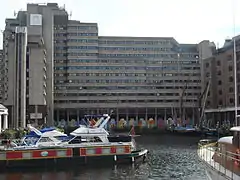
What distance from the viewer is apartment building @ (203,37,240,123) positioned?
407 ft

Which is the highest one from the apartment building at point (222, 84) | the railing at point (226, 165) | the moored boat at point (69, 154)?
the apartment building at point (222, 84)

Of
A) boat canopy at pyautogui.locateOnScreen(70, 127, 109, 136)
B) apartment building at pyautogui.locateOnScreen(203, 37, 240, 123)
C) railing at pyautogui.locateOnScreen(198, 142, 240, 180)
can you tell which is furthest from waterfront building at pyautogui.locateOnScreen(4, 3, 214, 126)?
railing at pyautogui.locateOnScreen(198, 142, 240, 180)

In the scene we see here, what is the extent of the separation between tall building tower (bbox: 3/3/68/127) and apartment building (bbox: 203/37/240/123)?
217ft

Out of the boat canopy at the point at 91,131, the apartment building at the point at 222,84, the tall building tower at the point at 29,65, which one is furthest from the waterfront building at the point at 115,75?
the boat canopy at the point at 91,131

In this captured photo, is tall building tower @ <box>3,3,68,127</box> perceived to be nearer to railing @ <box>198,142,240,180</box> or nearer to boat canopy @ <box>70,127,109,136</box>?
boat canopy @ <box>70,127,109,136</box>

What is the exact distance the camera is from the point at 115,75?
169 meters

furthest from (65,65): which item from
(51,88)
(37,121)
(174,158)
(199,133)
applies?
(174,158)

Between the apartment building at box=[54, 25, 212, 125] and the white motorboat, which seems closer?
the white motorboat

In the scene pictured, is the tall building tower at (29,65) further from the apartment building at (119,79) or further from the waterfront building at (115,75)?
the apartment building at (119,79)

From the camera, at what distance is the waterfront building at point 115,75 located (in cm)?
16762

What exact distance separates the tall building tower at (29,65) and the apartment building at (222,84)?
66151 mm

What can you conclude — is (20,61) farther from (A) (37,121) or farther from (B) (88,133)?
(B) (88,133)

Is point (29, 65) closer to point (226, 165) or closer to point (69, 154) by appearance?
point (69, 154)

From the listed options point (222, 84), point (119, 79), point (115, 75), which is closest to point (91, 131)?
point (222, 84)
